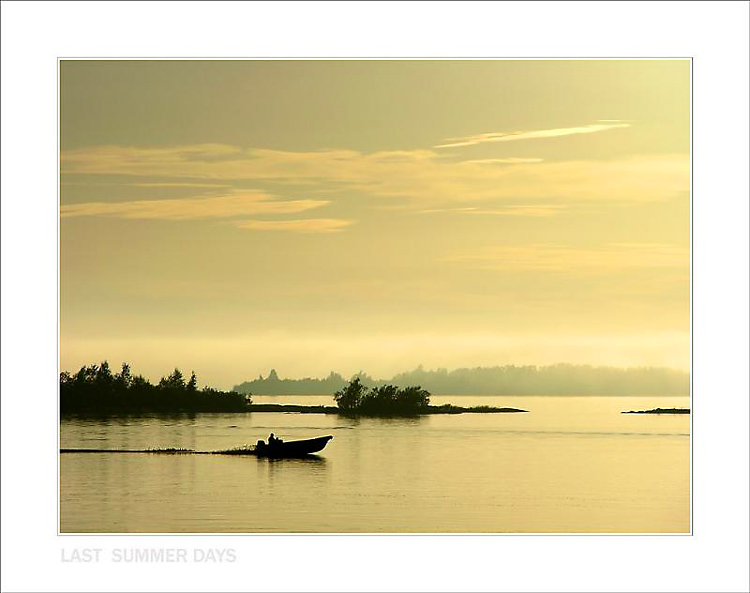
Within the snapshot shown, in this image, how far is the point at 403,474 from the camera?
6715 mm

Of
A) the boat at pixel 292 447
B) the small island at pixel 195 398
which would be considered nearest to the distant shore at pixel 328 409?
the small island at pixel 195 398

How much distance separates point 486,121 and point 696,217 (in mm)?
1173

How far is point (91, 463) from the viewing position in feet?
21.5

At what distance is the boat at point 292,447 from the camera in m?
6.79

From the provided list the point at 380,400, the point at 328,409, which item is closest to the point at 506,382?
the point at 380,400

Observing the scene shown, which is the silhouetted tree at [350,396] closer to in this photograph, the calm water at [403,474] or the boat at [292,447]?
the calm water at [403,474]

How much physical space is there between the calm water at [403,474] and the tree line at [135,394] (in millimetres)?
78

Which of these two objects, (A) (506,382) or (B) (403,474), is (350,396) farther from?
(A) (506,382)

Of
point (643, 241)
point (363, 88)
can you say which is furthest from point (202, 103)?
point (643, 241)

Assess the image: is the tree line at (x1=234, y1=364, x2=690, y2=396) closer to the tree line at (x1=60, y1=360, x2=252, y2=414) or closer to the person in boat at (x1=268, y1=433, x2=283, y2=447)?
the tree line at (x1=60, y1=360, x2=252, y2=414)

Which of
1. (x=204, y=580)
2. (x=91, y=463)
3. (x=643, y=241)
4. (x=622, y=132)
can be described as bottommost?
(x=204, y=580)

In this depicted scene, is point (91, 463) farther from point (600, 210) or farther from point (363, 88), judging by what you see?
point (600, 210)

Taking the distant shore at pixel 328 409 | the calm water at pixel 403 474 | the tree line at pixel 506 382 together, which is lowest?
the calm water at pixel 403 474

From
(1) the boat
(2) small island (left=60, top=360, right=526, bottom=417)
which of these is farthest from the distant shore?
(1) the boat
